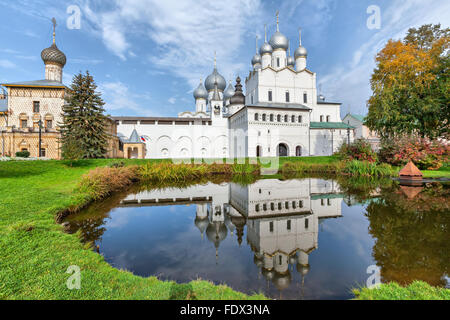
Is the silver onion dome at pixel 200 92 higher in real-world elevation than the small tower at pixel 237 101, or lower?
higher

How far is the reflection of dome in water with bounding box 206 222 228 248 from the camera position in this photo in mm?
3871

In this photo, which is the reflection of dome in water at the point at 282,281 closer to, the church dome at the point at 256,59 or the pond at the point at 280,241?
the pond at the point at 280,241

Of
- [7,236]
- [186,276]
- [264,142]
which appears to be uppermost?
[264,142]

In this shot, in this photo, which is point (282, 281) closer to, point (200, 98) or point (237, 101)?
point (237, 101)

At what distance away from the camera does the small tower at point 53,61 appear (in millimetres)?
23766

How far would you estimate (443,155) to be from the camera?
47.6 ft

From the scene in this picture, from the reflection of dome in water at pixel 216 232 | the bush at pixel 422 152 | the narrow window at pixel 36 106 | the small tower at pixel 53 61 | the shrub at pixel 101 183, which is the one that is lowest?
the reflection of dome in water at pixel 216 232

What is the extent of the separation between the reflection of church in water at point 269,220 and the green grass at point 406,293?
73 centimetres

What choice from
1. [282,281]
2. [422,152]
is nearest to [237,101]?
[422,152]

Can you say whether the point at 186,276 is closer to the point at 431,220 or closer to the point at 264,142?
the point at 431,220

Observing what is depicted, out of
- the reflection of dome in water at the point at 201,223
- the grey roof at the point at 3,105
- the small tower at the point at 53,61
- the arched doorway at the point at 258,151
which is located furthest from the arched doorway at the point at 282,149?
the grey roof at the point at 3,105

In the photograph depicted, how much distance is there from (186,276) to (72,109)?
64.0 ft

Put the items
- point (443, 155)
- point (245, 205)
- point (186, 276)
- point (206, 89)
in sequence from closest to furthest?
point (186, 276) < point (245, 205) < point (443, 155) < point (206, 89)
